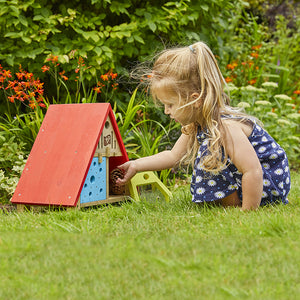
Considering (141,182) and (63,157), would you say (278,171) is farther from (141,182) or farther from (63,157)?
(63,157)

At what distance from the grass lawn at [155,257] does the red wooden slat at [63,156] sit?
407 millimetres

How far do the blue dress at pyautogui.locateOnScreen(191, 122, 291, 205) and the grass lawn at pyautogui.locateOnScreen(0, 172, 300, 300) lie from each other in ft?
1.04

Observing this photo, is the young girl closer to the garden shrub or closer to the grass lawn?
the grass lawn

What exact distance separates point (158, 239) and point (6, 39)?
10.8ft

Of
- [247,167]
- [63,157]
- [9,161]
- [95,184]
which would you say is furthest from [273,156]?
[9,161]

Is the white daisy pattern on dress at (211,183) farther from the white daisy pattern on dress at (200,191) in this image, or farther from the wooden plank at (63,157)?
the wooden plank at (63,157)

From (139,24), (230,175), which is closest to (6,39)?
(139,24)

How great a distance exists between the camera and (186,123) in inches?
118

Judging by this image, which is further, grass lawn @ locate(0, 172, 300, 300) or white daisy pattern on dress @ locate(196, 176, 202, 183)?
white daisy pattern on dress @ locate(196, 176, 202, 183)

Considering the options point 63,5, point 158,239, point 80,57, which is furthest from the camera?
point 63,5

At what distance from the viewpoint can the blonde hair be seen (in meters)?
2.85

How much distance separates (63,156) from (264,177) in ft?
4.24

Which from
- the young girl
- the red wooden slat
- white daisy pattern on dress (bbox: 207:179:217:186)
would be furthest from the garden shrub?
Answer: white daisy pattern on dress (bbox: 207:179:217:186)

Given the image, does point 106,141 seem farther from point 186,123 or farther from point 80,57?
point 80,57
